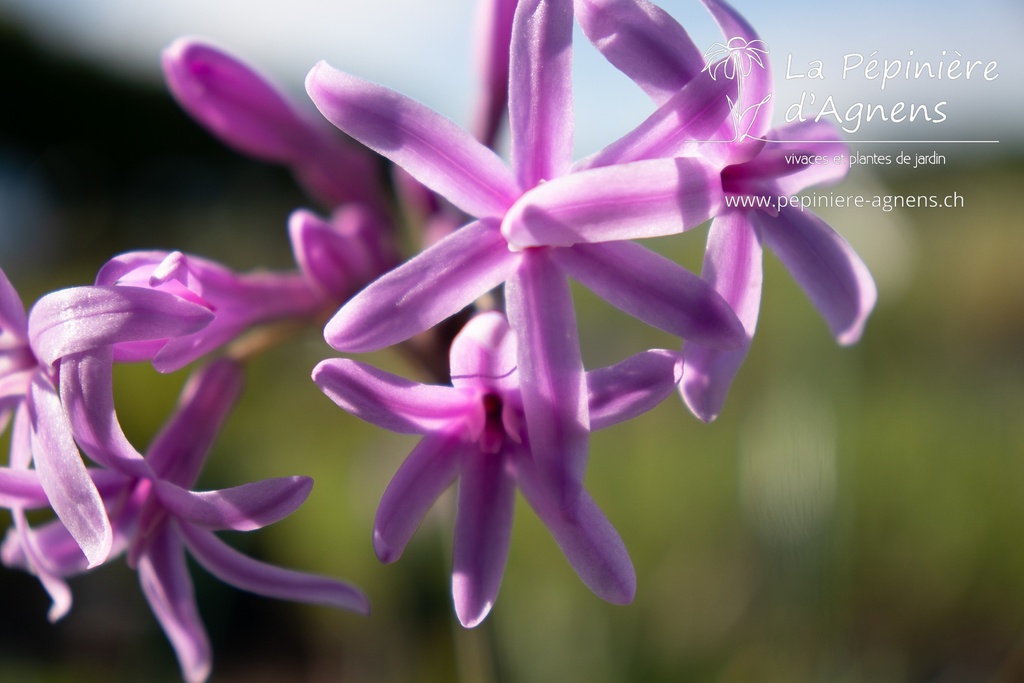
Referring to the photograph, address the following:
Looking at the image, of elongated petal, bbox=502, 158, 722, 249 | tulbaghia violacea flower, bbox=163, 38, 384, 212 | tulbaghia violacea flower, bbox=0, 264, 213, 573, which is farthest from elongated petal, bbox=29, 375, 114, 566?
tulbaghia violacea flower, bbox=163, 38, 384, 212

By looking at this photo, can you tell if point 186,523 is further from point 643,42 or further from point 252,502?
point 643,42

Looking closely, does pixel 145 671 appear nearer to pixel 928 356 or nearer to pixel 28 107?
pixel 928 356

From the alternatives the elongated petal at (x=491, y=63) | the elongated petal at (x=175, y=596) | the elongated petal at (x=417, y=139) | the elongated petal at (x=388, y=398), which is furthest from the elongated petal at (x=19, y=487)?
the elongated petal at (x=491, y=63)

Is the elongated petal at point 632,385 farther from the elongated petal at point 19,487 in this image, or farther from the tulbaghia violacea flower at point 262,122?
the tulbaghia violacea flower at point 262,122

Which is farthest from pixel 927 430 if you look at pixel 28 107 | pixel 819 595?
pixel 28 107

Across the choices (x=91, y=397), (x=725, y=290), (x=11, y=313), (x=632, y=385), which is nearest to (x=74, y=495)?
(x=91, y=397)
